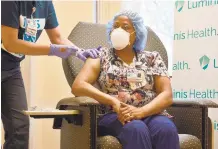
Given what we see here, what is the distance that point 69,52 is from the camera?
6.85 ft

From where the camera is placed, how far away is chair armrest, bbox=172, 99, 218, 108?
6.31ft

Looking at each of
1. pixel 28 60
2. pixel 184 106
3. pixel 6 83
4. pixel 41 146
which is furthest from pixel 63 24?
pixel 184 106

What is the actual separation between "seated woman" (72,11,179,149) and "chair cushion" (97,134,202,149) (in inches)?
1.8

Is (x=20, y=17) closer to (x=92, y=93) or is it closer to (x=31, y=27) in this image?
(x=31, y=27)

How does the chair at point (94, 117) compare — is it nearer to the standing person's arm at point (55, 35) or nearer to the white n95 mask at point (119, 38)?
the standing person's arm at point (55, 35)

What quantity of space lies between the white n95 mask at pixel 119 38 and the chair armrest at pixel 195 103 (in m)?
0.45

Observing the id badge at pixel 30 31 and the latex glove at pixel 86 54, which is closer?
the id badge at pixel 30 31

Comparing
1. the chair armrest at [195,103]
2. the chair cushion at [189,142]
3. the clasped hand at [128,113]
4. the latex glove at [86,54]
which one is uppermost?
the latex glove at [86,54]

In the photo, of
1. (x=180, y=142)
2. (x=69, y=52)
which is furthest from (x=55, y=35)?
(x=180, y=142)

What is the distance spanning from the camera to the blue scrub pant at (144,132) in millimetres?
1746

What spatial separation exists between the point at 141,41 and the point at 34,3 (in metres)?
0.69

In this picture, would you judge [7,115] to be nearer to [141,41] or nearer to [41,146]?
[141,41]

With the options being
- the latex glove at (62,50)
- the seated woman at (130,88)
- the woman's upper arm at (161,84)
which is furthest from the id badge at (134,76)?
the latex glove at (62,50)

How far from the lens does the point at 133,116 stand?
6.15 feet
